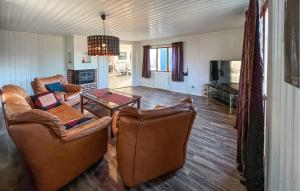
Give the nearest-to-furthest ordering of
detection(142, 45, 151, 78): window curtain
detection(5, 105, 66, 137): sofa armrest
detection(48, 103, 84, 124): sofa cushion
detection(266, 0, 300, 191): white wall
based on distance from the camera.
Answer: detection(266, 0, 300, 191): white wall < detection(5, 105, 66, 137): sofa armrest < detection(48, 103, 84, 124): sofa cushion < detection(142, 45, 151, 78): window curtain

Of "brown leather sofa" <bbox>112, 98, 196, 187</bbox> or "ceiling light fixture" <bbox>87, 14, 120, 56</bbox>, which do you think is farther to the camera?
"ceiling light fixture" <bbox>87, 14, 120, 56</bbox>

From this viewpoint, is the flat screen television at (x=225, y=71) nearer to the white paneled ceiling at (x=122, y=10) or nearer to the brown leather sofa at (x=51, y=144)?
the white paneled ceiling at (x=122, y=10)

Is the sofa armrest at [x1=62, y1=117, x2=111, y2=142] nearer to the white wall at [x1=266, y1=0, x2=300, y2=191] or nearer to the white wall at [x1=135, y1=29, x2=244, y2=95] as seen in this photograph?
the white wall at [x1=266, y1=0, x2=300, y2=191]

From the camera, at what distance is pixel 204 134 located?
368 cm

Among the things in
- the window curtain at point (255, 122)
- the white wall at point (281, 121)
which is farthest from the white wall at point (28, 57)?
the white wall at point (281, 121)

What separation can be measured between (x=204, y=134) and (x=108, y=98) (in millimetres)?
2106

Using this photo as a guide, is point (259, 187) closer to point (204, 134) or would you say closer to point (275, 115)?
point (275, 115)

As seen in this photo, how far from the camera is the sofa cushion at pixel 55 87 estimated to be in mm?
5383

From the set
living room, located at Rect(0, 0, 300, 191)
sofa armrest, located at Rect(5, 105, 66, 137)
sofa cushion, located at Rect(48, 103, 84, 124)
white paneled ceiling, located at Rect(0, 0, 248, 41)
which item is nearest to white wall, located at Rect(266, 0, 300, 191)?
living room, located at Rect(0, 0, 300, 191)

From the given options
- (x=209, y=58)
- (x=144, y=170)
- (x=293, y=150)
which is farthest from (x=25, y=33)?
(x=293, y=150)

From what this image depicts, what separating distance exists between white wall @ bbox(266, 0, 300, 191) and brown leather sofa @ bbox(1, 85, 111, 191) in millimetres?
1775

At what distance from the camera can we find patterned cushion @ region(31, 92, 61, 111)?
387 cm

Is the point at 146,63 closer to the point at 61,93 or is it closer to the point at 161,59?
the point at 161,59

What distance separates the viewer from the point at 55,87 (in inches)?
219
